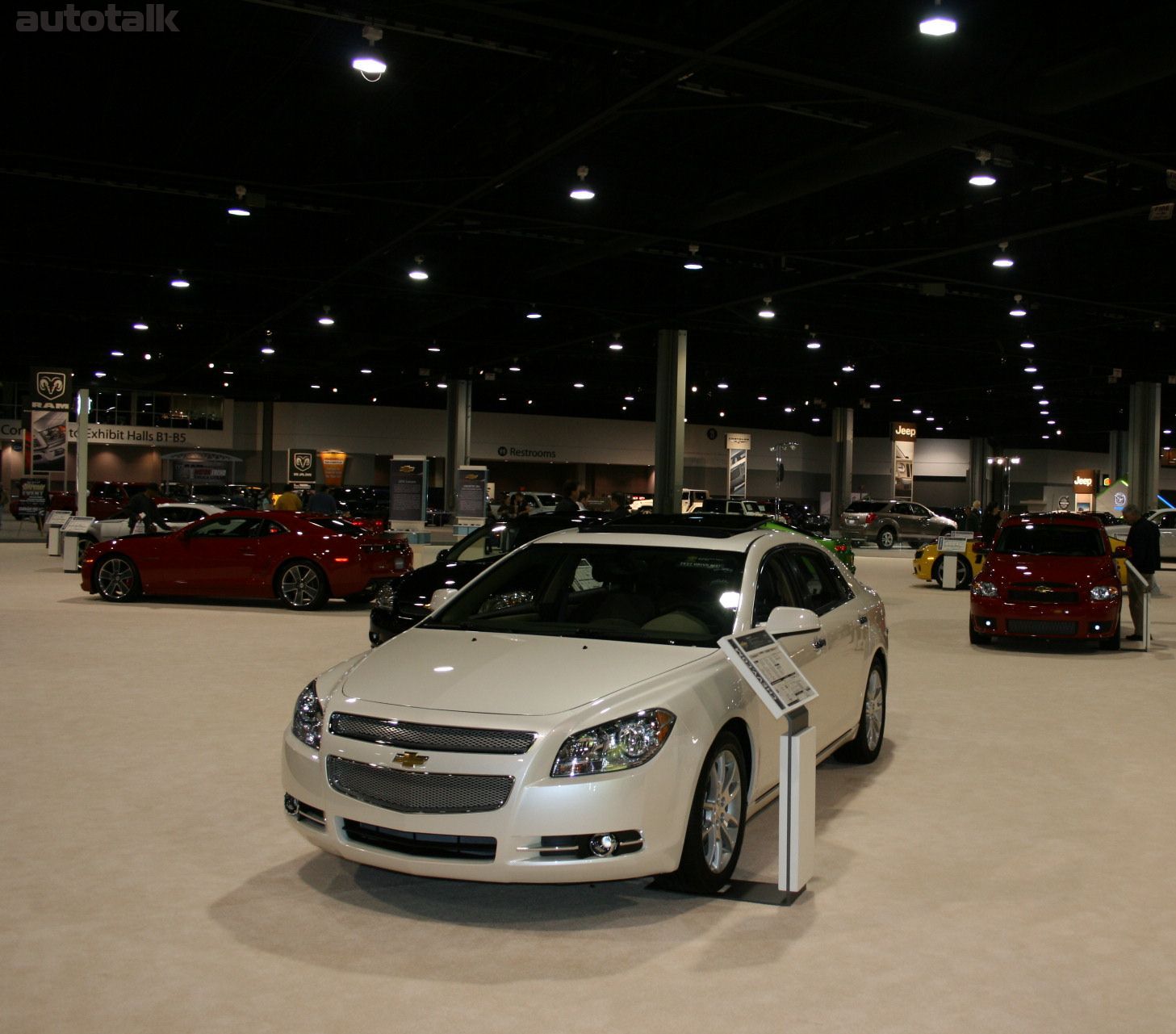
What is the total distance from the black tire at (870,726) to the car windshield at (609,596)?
185 centimetres

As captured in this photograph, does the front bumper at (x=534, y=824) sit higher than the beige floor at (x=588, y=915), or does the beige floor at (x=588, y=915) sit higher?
the front bumper at (x=534, y=824)

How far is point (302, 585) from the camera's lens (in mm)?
17297

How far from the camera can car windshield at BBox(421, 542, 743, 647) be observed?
6.03 meters

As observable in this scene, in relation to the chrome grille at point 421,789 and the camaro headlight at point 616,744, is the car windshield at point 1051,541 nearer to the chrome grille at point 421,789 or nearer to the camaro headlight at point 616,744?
the camaro headlight at point 616,744

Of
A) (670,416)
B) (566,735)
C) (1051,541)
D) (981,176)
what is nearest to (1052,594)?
(1051,541)

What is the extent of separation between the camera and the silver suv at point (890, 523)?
139 ft

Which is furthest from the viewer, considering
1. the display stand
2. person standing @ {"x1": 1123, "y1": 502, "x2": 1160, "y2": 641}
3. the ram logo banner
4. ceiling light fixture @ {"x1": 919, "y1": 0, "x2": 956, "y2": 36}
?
the ram logo banner

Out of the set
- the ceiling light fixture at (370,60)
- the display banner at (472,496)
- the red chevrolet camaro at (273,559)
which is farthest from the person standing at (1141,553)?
the display banner at (472,496)

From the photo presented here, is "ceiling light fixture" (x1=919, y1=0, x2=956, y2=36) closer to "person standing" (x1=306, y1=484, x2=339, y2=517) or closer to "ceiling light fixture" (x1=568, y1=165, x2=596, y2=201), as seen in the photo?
"ceiling light fixture" (x1=568, y1=165, x2=596, y2=201)

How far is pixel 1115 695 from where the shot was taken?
11250 mm

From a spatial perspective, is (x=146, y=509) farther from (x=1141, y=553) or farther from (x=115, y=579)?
(x=1141, y=553)

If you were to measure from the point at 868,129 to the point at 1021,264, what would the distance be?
9.65 meters

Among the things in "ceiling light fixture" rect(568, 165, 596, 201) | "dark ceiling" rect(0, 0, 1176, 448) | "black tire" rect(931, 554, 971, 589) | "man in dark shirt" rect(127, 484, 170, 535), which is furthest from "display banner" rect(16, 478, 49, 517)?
"black tire" rect(931, 554, 971, 589)

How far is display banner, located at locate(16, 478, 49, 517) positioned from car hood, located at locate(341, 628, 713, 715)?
3767cm
